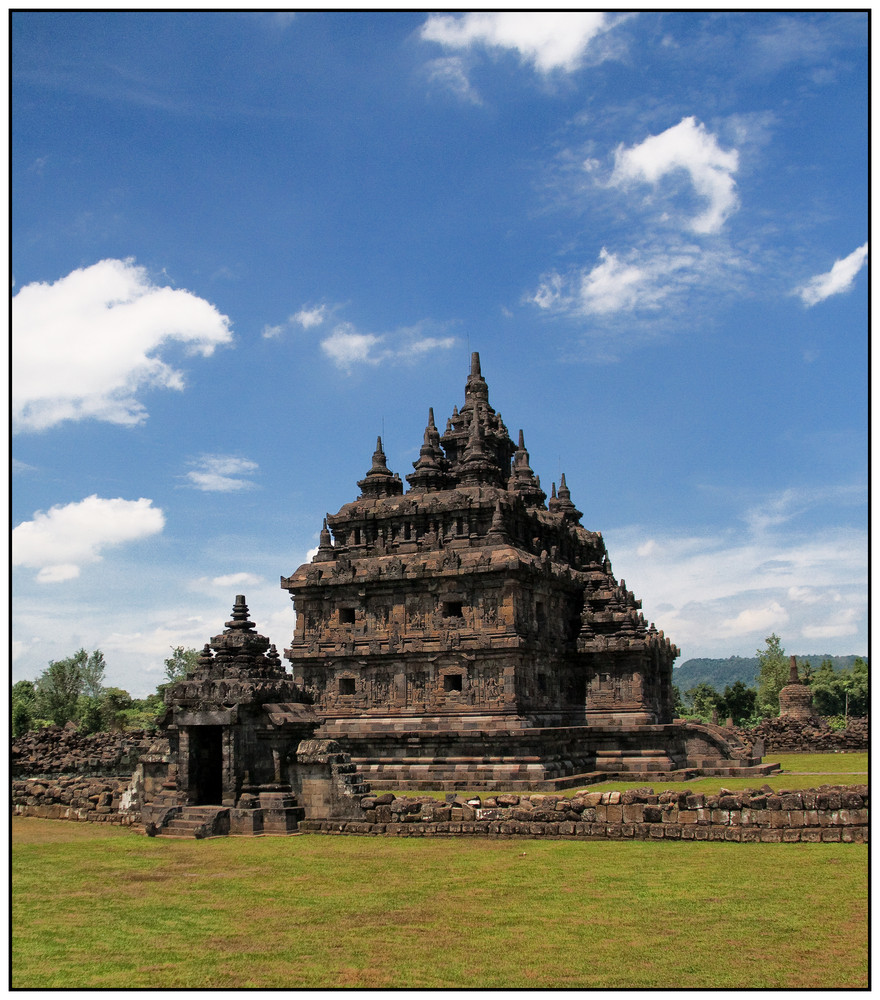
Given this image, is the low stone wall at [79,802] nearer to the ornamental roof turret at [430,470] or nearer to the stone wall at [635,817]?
the stone wall at [635,817]

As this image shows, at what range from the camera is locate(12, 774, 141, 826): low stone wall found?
2261cm

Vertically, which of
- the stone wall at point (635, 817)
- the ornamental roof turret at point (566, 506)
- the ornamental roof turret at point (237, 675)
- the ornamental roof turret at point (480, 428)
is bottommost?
the stone wall at point (635, 817)

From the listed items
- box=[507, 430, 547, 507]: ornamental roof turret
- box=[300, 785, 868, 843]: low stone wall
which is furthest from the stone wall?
box=[507, 430, 547, 507]: ornamental roof turret

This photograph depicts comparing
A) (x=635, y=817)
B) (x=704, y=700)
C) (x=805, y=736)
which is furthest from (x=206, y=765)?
(x=704, y=700)

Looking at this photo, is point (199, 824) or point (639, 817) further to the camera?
point (199, 824)

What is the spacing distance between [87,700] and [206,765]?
49.0 metres

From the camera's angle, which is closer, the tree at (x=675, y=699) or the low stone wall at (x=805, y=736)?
the low stone wall at (x=805, y=736)

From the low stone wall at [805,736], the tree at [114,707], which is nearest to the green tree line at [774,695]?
the low stone wall at [805,736]

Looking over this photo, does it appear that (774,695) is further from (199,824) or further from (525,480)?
(199,824)

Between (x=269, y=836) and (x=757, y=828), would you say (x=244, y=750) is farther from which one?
(x=757, y=828)

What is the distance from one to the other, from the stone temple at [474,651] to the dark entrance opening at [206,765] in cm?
797

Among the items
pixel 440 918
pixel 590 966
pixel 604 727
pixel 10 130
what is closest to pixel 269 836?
pixel 440 918

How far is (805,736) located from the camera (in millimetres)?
50281

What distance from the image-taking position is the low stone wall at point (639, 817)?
16266 millimetres
